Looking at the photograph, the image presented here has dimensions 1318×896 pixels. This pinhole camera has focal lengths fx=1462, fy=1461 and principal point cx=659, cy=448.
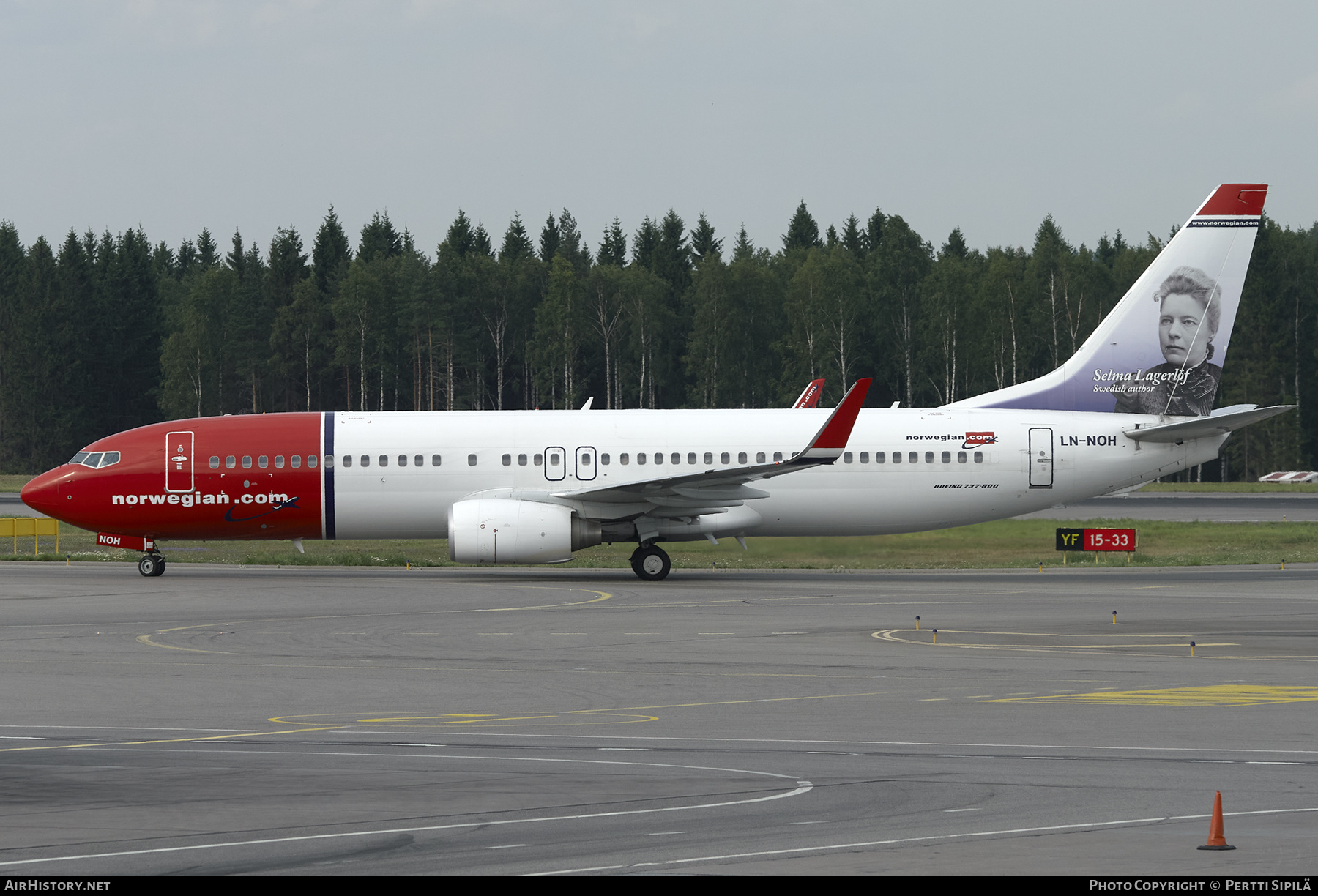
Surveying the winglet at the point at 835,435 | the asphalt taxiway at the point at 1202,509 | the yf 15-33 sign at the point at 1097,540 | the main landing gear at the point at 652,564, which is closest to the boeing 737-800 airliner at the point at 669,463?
the main landing gear at the point at 652,564

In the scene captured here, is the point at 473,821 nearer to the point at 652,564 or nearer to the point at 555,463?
the point at 652,564

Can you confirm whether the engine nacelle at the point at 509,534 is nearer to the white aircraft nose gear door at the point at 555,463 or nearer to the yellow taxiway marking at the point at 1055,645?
the white aircraft nose gear door at the point at 555,463

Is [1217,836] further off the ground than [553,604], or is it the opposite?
[553,604]

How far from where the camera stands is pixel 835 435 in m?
33.6

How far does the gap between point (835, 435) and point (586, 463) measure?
6.42m

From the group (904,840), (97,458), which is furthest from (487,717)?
(97,458)

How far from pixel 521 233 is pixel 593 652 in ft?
426

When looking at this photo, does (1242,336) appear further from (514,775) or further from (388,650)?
(514,775)

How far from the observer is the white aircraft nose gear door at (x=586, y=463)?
36125mm

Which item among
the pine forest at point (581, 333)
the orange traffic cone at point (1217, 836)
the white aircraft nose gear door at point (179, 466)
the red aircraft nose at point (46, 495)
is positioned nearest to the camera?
the orange traffic cone at point (1217, 836)

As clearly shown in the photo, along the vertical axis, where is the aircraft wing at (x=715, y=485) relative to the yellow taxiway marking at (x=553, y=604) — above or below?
above

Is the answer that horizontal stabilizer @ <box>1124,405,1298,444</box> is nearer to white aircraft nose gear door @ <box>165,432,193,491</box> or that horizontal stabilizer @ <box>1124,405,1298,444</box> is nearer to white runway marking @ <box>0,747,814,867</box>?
white aircraft nose gear door @ <box>165,432,193,491</box>

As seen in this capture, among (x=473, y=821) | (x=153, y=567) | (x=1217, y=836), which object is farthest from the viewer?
(x=153, y=567)

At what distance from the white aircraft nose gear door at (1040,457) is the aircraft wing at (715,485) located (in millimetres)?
5100
